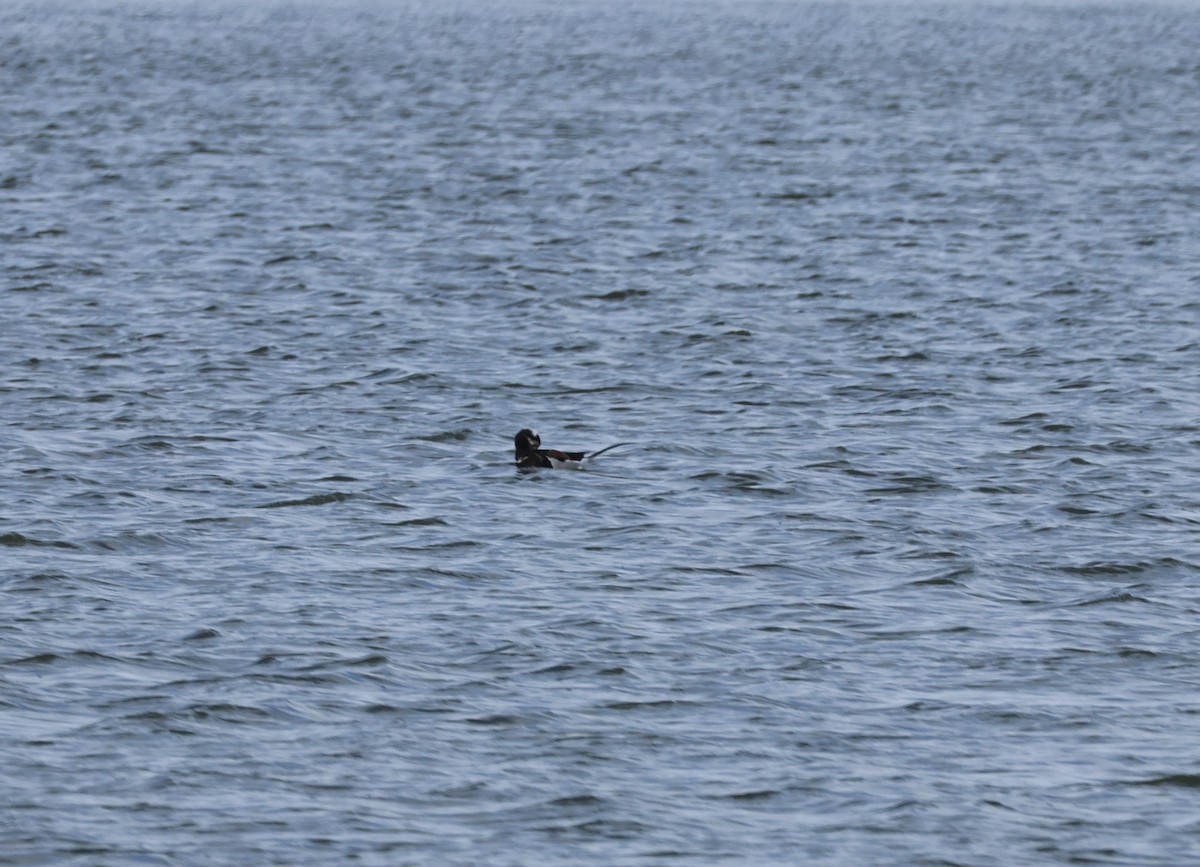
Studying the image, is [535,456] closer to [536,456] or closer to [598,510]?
[536,456]

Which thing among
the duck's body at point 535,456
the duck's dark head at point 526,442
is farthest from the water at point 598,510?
the duck's dark head at point 526,442

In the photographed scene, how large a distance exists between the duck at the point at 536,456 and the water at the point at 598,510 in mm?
142

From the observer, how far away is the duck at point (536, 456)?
61.6 ft

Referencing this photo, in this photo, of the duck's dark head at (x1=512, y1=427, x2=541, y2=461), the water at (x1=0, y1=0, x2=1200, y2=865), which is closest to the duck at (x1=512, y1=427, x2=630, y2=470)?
the duck's dark head at (x1=512, y1=427, x2=541, y2=461)

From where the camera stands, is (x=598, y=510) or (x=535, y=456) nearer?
(x=598, y=510)

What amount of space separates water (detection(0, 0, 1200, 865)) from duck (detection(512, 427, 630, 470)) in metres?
0.14

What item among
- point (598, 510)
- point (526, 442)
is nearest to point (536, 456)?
point (526, 442)

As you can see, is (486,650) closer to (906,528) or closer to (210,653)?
(210,653)

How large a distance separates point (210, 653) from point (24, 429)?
7.60 metres

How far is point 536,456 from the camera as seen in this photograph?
18.8 m

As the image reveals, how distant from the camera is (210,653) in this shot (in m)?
13.5

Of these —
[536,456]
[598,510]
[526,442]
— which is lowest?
[598,510]

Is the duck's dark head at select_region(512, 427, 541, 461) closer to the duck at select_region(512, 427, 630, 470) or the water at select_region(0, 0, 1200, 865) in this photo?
the duck at select_region(512, 427, 630, 470)

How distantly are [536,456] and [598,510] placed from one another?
1.32m
